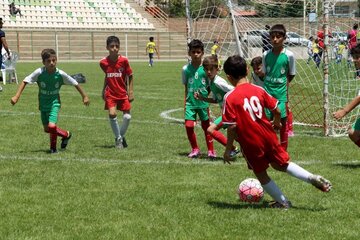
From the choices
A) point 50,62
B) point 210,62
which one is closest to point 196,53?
point 210,62

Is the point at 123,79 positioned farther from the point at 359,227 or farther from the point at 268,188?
the point at 359,227

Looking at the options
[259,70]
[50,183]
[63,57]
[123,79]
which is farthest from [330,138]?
[63,57]

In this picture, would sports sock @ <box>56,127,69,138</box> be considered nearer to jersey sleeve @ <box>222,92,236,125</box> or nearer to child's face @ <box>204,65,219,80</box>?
child's face @ <box>204,65,219,80</box>

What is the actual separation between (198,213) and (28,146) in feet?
15.5

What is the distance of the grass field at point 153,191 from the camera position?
5.19 meters

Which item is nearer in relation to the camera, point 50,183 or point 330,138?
point 50,183

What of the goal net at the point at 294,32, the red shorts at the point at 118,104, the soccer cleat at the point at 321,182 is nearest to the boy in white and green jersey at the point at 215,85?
the red shorts at the point at 118,104

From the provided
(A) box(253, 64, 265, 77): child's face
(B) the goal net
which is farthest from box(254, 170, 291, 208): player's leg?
(B) the goal net

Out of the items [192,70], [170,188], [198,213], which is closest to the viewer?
[198,213]

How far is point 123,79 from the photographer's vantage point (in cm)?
966

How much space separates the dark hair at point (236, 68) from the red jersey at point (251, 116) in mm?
100

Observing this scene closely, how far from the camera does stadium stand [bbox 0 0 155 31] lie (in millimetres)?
46188

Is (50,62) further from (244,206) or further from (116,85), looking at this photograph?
(244,206)

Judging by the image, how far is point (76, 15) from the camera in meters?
48.6
